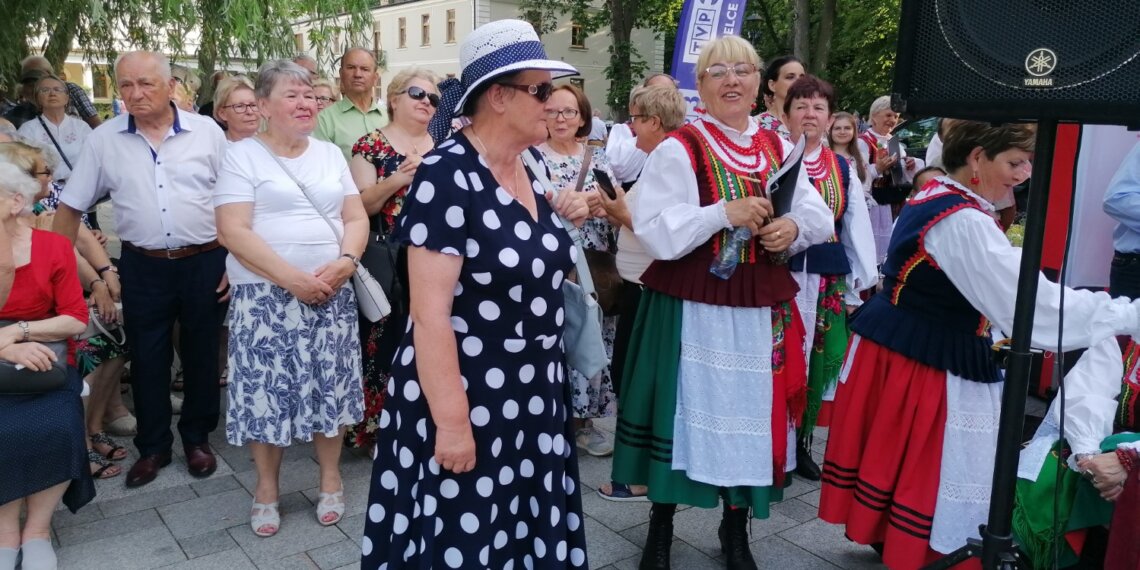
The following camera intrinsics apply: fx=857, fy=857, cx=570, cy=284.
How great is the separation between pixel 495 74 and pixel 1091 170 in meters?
3.96

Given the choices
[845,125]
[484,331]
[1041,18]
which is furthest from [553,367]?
[845,125]

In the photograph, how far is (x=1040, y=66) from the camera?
6.53 ft

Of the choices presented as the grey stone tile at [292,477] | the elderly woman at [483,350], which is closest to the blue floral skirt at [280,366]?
the grey stone tile at [292,477]

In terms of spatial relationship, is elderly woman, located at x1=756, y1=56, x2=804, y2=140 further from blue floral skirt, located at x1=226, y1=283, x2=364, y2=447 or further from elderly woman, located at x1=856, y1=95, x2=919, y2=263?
blue floral skirt, located at x1=226, y1=283, x2=364, y2=447

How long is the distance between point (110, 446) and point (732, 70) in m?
3.52

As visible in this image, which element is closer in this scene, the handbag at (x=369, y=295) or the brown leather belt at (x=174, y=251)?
the handbag at (x=369, y=295)

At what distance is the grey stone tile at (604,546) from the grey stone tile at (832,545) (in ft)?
2.23

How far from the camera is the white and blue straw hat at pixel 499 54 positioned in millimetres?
2162

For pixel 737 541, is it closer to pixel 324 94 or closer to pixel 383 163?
pixel 383 163

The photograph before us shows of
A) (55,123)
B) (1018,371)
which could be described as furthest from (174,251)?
(1018,371)

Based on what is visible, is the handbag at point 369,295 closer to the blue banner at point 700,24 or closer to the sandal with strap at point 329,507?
the sandal with strap at point 329,507

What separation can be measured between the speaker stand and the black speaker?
0.10m

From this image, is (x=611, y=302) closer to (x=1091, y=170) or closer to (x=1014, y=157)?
(x=1014, y=157)

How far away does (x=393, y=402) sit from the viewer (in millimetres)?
2371
